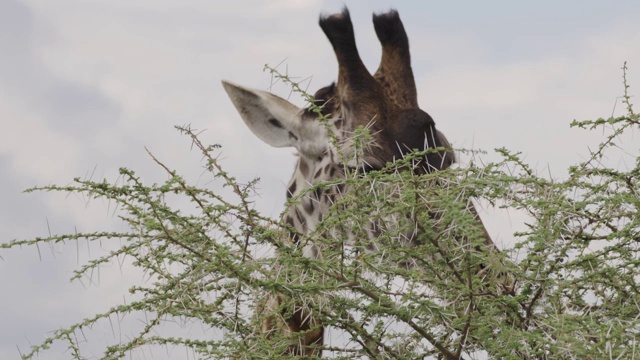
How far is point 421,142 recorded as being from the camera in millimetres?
5543

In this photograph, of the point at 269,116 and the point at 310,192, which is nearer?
the point at 310,192

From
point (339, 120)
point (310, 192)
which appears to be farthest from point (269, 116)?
point (310, 192)

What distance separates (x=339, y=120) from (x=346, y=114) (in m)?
0.05

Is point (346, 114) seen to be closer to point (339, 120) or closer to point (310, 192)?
point (339, 120)

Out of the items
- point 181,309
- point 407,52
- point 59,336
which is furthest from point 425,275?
point 407,52

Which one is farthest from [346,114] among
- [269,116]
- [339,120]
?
[269,116]

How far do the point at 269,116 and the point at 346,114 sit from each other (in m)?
0.43

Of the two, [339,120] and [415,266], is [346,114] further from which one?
[415,266]

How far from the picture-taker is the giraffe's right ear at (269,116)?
18.9 feet

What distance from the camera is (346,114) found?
5.71 m

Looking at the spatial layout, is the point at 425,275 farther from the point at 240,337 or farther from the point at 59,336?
the point at 59,336

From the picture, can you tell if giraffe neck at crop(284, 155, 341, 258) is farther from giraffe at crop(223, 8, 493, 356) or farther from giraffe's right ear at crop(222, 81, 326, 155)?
giraffe's right ear at crop(222, 81, 326, 155)

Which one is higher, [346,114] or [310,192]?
[346,114]

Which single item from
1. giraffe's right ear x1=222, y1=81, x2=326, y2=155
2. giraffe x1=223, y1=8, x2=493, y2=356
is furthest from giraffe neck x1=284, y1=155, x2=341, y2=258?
giraffe's right ear x1=222, y1=81, x2=326, y2=155
